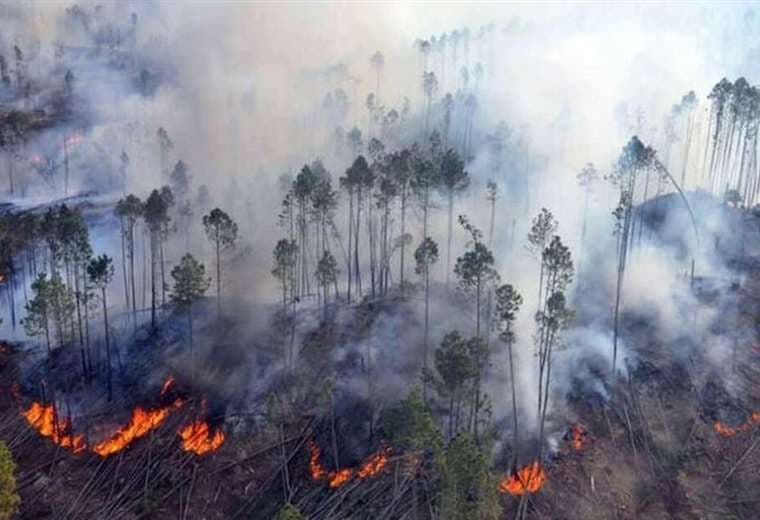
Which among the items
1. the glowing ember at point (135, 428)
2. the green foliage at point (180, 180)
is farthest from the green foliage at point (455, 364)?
the green foliage at point (180, 180)

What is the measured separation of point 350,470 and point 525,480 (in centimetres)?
1725

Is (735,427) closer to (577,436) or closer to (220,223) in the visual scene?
(577,436)

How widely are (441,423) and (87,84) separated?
161850 mm

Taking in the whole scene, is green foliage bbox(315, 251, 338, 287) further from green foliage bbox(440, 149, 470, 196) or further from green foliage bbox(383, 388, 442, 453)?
green foliage bbox(383, 388, 442, 453)

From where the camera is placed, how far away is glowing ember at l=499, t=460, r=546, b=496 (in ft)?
221

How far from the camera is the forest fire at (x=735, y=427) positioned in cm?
7319

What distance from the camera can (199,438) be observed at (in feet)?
251

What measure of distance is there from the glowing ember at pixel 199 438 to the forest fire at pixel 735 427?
172 feet

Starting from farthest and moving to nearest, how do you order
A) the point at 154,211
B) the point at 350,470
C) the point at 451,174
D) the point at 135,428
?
the point at 154,211 < the point at 451,174 < the point at 135,428 < the point at 350,470

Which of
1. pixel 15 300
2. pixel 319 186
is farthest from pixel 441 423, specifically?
pixel 15 300

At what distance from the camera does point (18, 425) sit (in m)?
81.3

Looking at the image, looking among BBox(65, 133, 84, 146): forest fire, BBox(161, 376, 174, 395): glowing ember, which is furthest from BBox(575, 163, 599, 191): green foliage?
BBox(65, 133, 84, 146): forest fire

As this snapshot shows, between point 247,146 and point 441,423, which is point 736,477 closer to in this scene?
point 441,423

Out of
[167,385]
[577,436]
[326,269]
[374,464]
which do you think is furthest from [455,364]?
[167,385]
